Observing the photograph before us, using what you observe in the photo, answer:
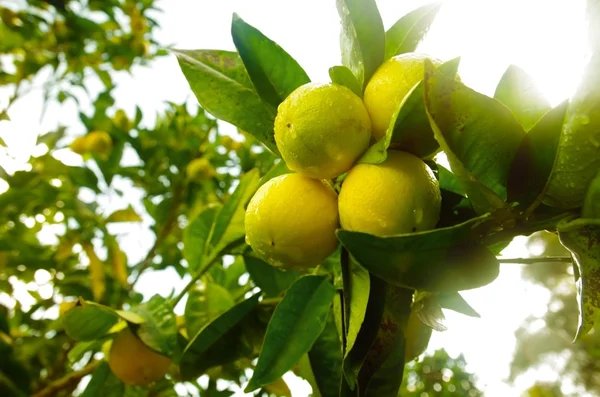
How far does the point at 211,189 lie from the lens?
1815 millimetres

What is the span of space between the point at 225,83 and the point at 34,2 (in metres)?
1.82

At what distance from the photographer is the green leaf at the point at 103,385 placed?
940mm

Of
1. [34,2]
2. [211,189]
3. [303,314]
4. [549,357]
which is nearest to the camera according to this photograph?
[303,314]

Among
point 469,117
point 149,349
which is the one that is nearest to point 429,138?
point 469,117

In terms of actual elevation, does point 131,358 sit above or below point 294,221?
below

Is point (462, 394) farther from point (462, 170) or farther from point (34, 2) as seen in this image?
point (34, 2)

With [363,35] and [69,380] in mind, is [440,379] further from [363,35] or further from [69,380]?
[363,35]

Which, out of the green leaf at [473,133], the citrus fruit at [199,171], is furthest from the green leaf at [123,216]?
the green leaf at [473,133]

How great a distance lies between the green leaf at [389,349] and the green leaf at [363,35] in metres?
0.26

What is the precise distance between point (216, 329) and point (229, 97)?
340 millimetres

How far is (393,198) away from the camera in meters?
0.50

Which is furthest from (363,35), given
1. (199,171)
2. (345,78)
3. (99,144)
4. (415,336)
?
(99,144)

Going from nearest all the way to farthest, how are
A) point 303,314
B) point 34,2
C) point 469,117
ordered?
point 469,117 < point 303,314 < point 34,2

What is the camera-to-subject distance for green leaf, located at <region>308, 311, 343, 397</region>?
723 millimetres
